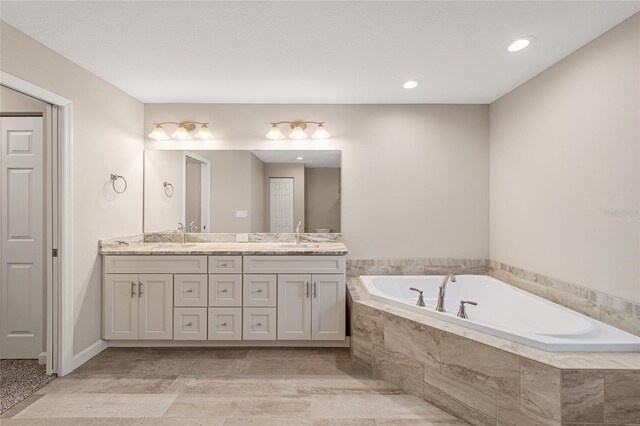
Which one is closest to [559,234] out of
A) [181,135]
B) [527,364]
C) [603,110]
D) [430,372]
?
[603,110]

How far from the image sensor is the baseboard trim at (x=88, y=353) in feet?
8.40

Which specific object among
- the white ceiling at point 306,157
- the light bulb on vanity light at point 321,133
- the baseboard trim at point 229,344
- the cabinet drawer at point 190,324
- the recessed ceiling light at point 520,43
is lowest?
the baseboard trim at point 229,344

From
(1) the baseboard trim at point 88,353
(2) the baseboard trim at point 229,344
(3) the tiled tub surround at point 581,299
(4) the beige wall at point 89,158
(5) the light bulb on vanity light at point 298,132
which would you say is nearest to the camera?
(3) the tiled tub surround at point 581,299

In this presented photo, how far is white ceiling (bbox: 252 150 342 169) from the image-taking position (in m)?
3.43

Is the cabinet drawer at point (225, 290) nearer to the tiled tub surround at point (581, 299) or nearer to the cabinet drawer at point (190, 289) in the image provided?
the cabinet drawer at point (190, 289)

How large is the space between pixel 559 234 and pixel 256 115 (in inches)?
114

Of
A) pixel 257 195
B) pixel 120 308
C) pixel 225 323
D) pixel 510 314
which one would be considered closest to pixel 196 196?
pixel 257 195

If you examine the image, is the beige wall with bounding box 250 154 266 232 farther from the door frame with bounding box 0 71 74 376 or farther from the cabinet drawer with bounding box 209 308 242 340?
the door frame with bounding box 0 71 74 376

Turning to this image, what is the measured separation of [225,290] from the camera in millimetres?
2873

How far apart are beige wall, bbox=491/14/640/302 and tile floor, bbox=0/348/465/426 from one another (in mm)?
1393

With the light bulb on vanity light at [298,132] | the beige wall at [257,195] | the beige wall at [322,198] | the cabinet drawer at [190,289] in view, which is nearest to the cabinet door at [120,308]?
the cabinet drawer at [190,289]

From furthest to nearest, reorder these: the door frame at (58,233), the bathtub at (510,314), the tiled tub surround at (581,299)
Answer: the door frame at (58,233)
the tiled tub surround at (581,299)
the bathtub at (510,314)

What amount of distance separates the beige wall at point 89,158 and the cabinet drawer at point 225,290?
3.19ft

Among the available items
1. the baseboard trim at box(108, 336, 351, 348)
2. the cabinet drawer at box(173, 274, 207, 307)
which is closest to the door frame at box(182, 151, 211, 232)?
the cabinet drawer at box(173, 274, 207, 307)
